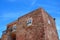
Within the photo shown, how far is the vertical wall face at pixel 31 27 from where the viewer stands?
18013 mm

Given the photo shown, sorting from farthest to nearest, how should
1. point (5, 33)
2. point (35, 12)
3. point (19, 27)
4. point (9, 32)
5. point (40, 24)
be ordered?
point (5, 33), point (9, 32), point (19, 27), point (35, 12), point (40, 24)

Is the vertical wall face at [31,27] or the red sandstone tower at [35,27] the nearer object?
A: the red sandstone tower at [35,27]

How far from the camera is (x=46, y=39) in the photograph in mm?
17016

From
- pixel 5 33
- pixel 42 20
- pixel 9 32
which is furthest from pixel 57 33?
pixel 5 33

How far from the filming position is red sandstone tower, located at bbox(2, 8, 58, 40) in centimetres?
1785

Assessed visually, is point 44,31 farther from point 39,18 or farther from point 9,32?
point 9,32

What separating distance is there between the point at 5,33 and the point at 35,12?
976 cm

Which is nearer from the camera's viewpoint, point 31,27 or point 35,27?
point 35,27

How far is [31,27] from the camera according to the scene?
64.0ft

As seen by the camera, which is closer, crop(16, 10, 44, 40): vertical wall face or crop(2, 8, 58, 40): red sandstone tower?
crop(2, 8, 58, 40): red sandstone tower

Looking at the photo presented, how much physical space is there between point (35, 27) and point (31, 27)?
979 mm

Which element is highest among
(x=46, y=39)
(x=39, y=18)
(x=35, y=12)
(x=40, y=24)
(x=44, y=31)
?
(x=35, y=12)

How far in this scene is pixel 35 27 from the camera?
18.8 metres

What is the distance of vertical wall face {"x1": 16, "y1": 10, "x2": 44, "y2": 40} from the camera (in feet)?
59.1
